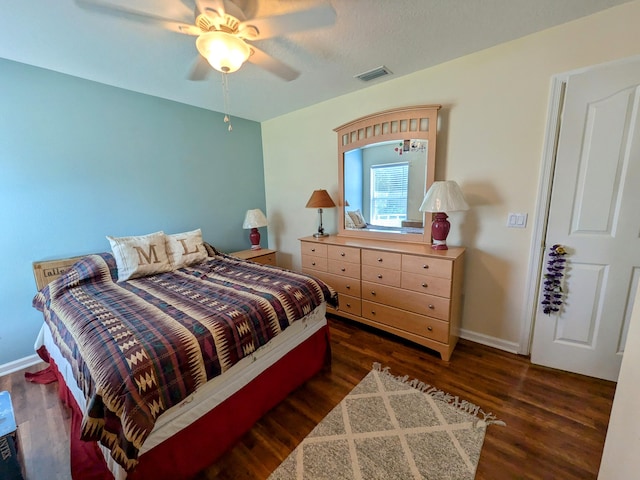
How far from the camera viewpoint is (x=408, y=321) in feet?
7.30

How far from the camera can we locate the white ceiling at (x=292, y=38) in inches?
58.3

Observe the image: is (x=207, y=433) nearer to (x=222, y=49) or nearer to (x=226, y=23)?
(x=222, y=49)

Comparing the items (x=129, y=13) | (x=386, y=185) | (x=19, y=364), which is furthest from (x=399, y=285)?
(x=19, y=364)

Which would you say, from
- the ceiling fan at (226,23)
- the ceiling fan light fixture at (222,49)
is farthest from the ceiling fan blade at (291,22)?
the ceiling fan light fixture at (222,49)

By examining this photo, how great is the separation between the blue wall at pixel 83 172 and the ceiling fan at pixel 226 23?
1322mm

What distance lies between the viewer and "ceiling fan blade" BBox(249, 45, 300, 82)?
1588mm

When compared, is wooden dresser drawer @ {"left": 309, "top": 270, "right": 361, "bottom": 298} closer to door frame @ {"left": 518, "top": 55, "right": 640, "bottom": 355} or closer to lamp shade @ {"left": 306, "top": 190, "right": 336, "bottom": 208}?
lamp shade @ {"left": 306, "top": 190, "right": 336, "bottom": 208}

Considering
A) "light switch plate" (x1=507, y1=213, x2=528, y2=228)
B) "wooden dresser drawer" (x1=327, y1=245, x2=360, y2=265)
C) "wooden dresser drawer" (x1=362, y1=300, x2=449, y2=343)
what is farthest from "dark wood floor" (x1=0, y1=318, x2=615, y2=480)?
"light switch plate" (x1=507, y1=213, x2=528, y2=228)

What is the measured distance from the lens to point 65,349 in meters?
1.40

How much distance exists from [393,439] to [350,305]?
4.18 ft

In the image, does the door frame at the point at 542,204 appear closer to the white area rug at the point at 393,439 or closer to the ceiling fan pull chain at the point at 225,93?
the white area rug at the point at 393,439

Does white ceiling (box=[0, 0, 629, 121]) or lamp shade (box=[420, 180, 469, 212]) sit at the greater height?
white ceiling (box=[0, 0, 629, 121])

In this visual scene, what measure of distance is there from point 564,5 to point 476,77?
0.57 metres

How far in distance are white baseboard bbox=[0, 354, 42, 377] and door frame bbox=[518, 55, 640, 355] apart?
4065mm
